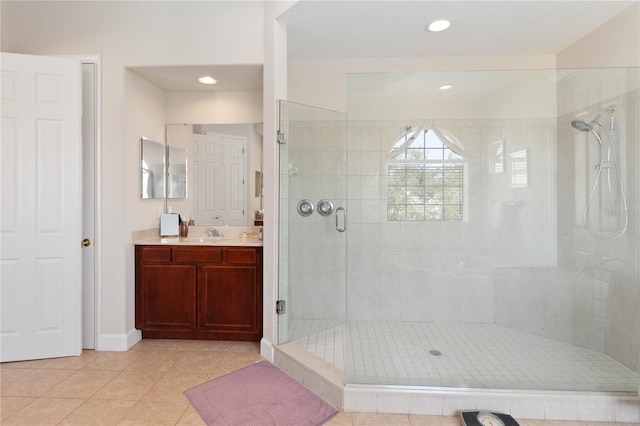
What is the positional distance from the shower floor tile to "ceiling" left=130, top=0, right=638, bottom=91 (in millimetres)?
2356

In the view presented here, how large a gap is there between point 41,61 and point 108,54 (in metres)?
0.46

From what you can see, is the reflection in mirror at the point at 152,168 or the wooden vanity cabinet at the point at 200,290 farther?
the reflection in mirror at the point at 152,168

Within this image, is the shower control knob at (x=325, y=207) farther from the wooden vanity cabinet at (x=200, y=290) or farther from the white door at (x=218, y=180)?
the white door at (x=218, y=180)

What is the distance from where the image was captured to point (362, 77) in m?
2.33

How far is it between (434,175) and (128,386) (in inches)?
106

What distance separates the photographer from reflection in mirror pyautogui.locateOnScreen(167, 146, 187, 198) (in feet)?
10.7

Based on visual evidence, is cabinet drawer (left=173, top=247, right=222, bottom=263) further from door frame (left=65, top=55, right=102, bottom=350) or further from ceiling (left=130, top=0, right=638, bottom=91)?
ceiling (left=130, top=0, right=638, bottom=91)

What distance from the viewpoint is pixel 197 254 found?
106 inches

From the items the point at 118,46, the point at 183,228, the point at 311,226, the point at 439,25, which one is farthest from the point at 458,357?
the point at 118,46

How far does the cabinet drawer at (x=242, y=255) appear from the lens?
8.79 feet

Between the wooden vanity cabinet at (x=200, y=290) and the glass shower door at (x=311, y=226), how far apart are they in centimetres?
34

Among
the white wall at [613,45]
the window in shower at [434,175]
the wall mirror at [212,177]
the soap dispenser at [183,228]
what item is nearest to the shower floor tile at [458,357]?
the window in shower at [434,175]

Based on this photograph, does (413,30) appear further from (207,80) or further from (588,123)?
(207,80)

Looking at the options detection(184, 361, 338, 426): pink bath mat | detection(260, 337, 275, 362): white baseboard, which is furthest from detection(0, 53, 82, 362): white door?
detection(260, 337, 275, 362): white baseboard
